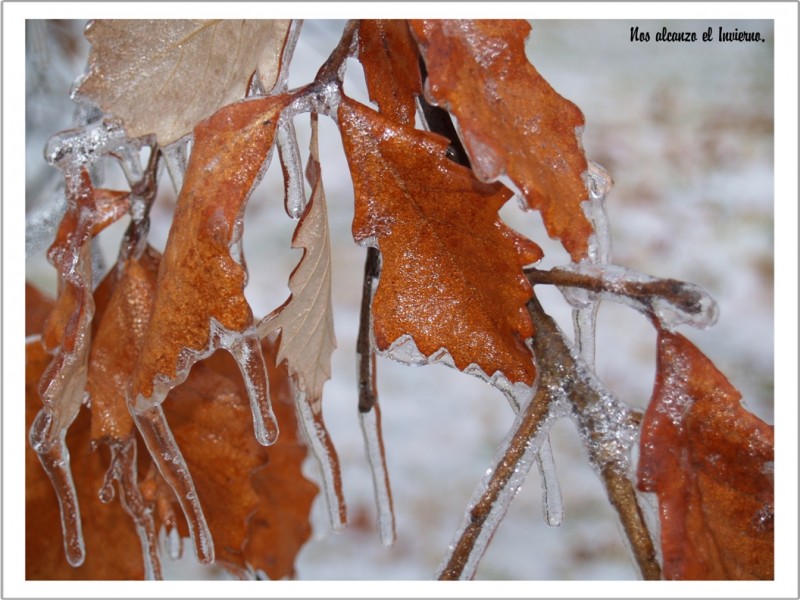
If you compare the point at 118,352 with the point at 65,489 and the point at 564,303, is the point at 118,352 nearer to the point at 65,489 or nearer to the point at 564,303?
the point at 65,489

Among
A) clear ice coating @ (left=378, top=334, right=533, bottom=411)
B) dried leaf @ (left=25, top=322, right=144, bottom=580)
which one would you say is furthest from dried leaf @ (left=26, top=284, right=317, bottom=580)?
clear ice coating @ (left=378, top=334, right=533, bottom=411)

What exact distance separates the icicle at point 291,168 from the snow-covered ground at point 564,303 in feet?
1.21

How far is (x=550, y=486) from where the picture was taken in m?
0.32

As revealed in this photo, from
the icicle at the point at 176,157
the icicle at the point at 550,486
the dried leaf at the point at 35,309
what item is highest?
the icicle at the point at 176,157

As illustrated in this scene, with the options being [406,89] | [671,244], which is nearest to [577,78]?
[671,244]

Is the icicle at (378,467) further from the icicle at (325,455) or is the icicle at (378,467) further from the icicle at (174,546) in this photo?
the icicle at (174,546)

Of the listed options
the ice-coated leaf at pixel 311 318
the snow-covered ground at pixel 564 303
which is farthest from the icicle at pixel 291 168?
the snow-covered ground at pixel 564 303

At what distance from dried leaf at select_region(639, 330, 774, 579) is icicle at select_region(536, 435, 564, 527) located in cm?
6

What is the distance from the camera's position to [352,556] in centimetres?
73

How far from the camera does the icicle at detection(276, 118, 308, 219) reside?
28 cm

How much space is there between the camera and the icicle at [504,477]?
26cm

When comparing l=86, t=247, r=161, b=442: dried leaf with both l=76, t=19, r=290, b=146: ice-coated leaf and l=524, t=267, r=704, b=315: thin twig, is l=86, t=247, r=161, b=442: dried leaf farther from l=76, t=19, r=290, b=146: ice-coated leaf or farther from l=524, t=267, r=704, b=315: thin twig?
l=524, t=267, r=704, b=315: thin twig

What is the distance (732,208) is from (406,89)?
50 centimetres

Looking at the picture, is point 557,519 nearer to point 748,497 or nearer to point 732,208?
point 748,497
